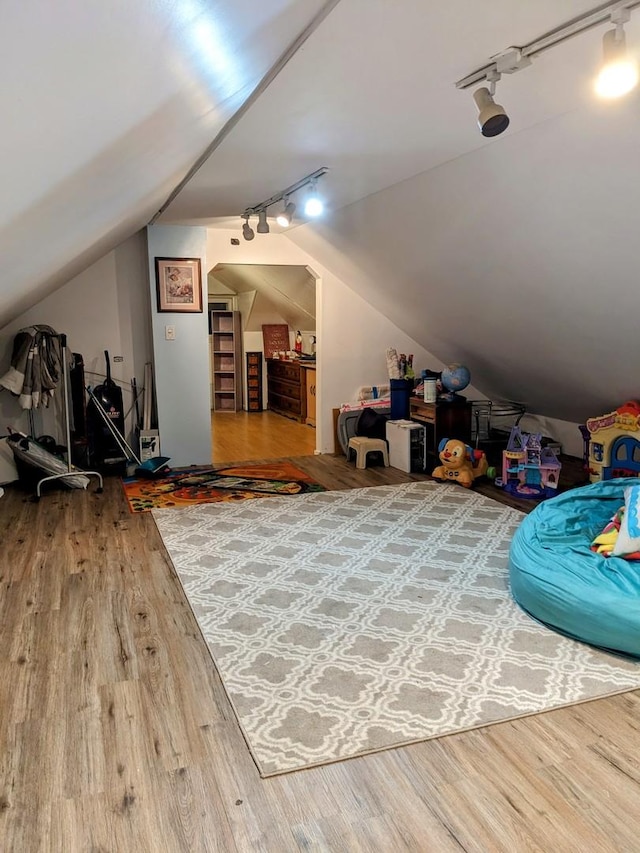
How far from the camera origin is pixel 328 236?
5559 millimetres

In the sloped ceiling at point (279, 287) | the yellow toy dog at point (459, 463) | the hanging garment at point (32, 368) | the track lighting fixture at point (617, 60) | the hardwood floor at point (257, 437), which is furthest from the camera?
the sloped ceiling at point (279, 287)

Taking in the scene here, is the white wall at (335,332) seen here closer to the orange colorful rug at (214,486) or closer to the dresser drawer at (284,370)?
the orange colorful rug at (214,486)

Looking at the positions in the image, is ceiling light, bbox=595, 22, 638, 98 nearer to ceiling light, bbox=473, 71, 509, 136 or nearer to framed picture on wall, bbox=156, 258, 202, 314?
ceiling light, bbox=473, 71, 509, 136

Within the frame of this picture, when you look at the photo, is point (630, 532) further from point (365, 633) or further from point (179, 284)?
point (179, 284)

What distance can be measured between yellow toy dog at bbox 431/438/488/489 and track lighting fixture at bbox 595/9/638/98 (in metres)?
3.65

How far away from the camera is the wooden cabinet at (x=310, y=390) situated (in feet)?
27.1

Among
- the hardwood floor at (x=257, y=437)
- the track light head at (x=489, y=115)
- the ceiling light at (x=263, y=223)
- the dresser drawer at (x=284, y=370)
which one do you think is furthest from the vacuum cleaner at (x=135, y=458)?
the track light head at (x=489, y=115)

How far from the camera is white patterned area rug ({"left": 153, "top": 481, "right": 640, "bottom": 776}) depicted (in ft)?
7.45

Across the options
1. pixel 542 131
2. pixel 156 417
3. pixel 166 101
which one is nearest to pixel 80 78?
pixel 166 101

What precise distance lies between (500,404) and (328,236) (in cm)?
256

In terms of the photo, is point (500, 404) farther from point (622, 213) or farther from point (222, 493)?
point (622, 213)

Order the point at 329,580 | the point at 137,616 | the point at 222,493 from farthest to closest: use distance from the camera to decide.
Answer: the point at 222,493
the point at 329,580
the point at 137,616

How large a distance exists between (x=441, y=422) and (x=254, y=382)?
4714 millimetres

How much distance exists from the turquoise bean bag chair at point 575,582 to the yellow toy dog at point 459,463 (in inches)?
67.4
